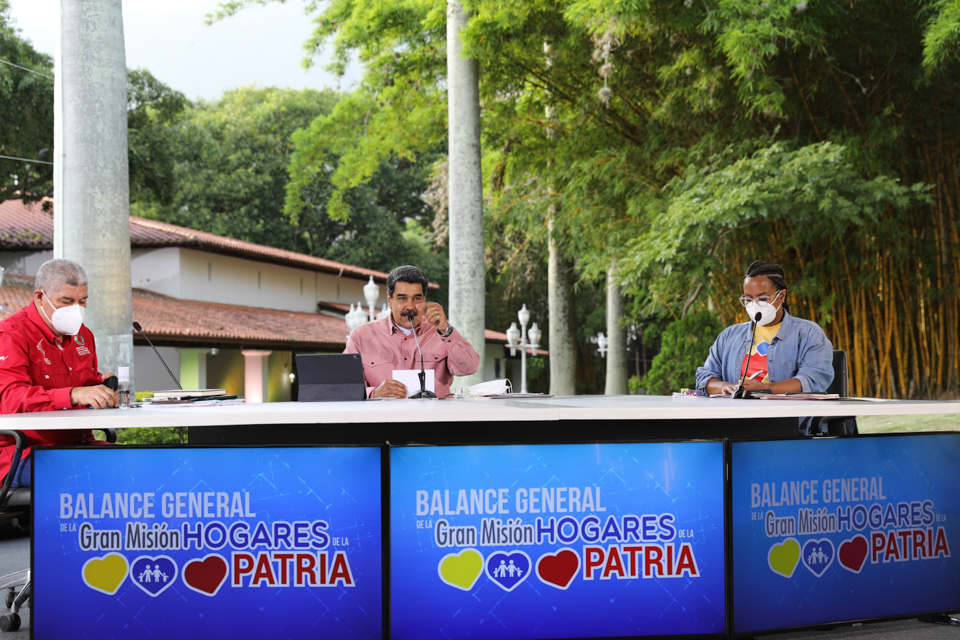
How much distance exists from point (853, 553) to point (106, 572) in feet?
8.71

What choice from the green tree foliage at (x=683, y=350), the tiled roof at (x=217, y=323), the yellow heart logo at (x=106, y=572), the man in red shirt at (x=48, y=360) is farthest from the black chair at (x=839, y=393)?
the tiled roof at (x=217, y=323)

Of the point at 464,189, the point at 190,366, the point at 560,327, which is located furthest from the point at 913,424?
the point at 190,366

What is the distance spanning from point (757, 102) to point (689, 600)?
5.87m

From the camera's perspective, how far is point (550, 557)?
2.76 m

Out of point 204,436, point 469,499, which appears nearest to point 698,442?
point 469,499

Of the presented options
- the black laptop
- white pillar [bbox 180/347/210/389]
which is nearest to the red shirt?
the black laptop

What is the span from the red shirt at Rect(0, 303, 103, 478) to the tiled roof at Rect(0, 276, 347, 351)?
10.7 m

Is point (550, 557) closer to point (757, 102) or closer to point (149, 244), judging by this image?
point (757, 102)

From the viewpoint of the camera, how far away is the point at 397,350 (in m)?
4.28

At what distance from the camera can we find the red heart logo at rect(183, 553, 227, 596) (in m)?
2.70

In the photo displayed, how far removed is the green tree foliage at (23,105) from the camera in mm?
12469

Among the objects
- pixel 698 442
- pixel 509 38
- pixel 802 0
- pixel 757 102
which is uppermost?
pixel 509 38

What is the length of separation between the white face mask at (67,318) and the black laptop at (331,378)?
0.91m

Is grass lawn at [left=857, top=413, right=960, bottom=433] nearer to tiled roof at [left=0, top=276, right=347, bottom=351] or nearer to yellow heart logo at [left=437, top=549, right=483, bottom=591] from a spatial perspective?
yellow heart logo at [left=437, top=549, right=483, bottom=591]
